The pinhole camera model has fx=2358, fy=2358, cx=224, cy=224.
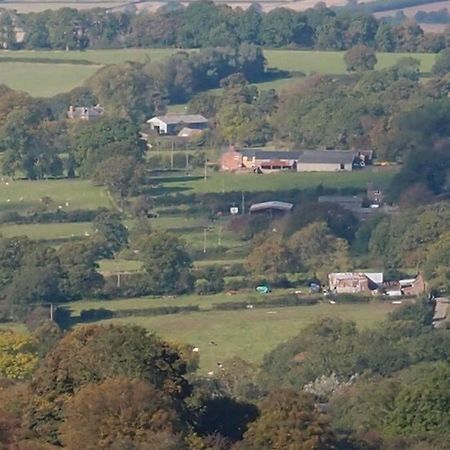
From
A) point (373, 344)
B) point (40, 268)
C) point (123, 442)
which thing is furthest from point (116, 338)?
point (40, 268)

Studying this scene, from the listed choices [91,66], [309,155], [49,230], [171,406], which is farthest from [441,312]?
[91,66]

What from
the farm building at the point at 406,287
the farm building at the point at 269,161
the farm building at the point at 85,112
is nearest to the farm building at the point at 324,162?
the farm building at the point at 269,161

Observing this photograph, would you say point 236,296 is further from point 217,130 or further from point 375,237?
point 217,130

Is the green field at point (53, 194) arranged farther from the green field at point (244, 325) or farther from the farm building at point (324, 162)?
the green field at point (244, 325)

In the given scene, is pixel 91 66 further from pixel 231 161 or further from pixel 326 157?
pixel 326 157

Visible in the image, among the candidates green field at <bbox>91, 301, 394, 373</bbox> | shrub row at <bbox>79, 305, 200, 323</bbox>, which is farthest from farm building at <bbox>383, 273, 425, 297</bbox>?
shrub row at <bbox>79, 305, 200, 323</bbox>

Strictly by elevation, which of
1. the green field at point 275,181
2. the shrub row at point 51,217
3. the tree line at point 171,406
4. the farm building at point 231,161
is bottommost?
the farm building at point 231,161
